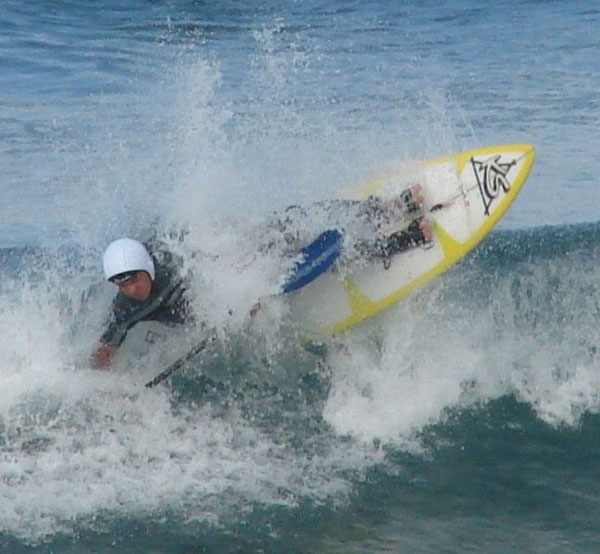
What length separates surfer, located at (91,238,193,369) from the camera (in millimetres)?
7562

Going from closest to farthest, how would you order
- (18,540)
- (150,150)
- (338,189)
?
1. (18,540)
2. (338,189)
3. (150,150)

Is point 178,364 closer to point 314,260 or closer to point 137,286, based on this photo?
point 137,286

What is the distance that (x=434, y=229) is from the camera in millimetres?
8883

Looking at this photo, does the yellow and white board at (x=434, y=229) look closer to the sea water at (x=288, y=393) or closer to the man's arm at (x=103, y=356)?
the sea water at (x=288, y=393)

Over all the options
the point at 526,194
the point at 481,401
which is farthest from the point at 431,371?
the point at 526,194

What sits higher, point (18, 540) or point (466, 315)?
point (466, 315)

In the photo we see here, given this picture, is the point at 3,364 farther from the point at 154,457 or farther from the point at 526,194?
the point at 526,194

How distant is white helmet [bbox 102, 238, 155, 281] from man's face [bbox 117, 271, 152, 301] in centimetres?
6

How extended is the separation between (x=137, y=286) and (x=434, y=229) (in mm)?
2509

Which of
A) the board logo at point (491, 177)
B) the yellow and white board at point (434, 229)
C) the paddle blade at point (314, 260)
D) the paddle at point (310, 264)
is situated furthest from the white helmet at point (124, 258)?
the board logo at point (491, 177)

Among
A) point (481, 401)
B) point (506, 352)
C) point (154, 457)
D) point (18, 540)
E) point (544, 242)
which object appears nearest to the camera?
point (18, 540)

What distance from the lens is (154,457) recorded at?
7.33m

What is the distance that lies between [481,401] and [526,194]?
666cm

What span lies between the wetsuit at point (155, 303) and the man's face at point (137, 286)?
86 millimetres
